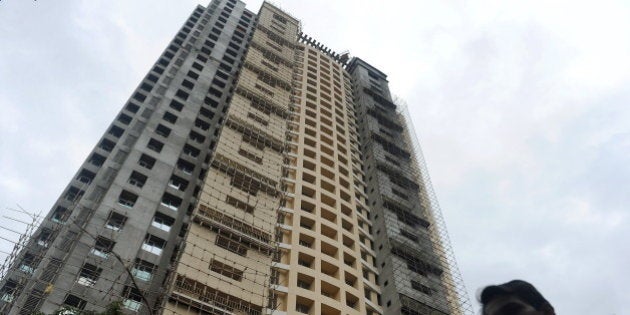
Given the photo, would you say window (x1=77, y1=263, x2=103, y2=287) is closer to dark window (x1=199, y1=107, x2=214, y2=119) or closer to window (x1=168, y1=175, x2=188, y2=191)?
window (x1=168, y1=175, x2=188, y2=191)

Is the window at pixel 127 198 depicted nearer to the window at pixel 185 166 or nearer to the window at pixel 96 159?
the window at pixel 185 166

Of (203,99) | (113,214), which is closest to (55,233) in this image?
(113,214)

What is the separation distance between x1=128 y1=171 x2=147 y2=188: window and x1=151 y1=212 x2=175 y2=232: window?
257cm

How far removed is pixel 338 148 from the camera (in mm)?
46625

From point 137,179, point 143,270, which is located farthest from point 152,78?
point 143,270

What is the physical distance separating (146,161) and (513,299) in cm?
3367

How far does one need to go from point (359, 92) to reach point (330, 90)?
241 inches

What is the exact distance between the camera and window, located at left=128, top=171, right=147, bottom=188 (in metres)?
33.5

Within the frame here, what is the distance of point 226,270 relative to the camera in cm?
2898

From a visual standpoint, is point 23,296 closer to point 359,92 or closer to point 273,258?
point 273,258

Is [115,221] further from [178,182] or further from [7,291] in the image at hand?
[178,182]

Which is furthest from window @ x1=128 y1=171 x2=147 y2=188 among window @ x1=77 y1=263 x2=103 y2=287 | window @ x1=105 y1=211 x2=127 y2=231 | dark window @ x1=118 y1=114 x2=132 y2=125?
dark window @ x1=118 y1=114 x2=132 y2=125

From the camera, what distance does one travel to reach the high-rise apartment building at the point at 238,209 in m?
27.2

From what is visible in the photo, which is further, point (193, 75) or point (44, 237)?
point (193, 75)
